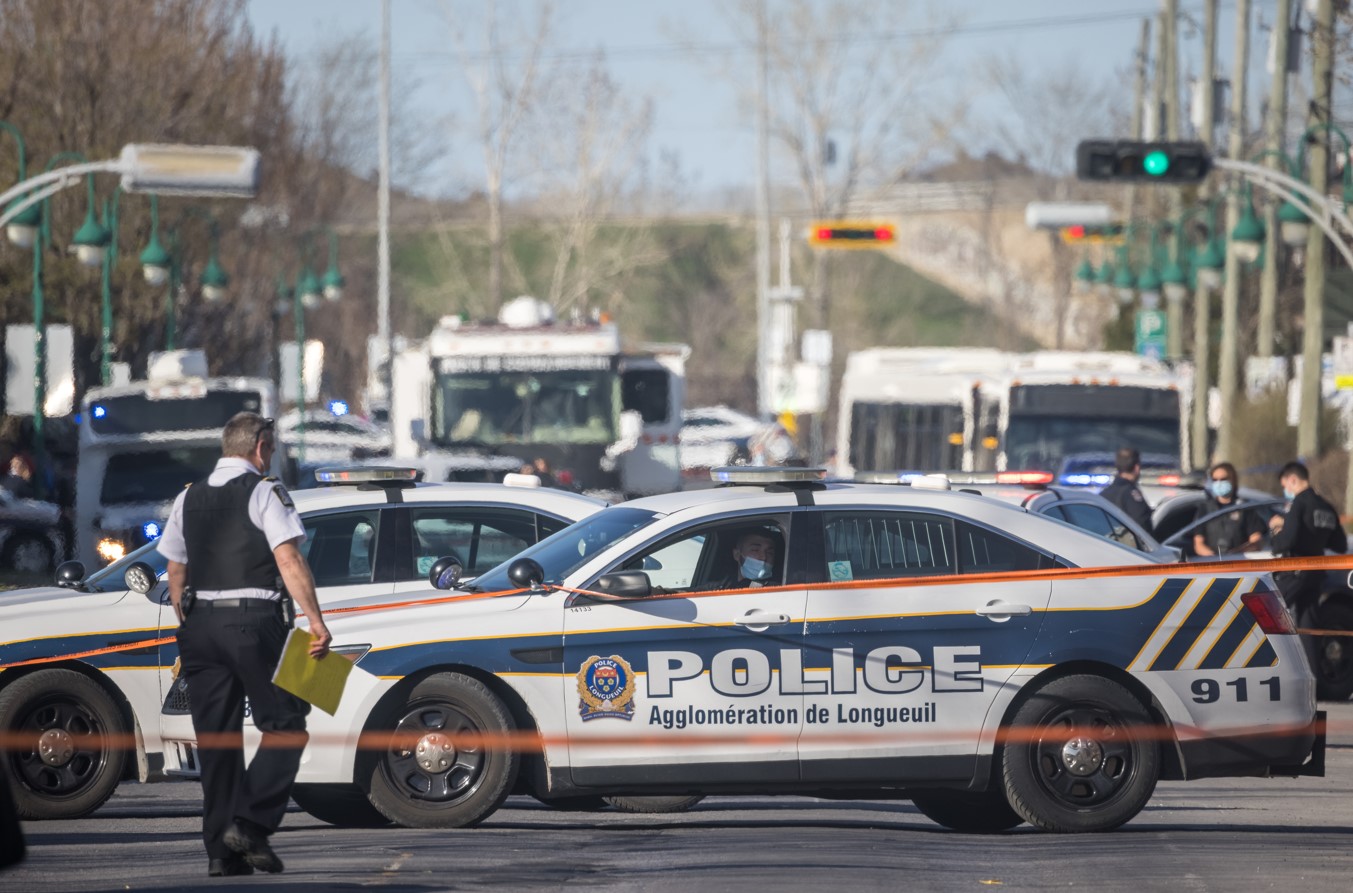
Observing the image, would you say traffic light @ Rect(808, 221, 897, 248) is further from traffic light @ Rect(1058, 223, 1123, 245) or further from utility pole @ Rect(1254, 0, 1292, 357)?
utility pole @ Rect(1254, 0, 1292, 357)

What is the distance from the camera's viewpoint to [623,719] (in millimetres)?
9117

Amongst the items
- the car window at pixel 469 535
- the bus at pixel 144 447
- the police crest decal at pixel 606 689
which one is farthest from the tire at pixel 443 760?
the bus at pixel 144 447

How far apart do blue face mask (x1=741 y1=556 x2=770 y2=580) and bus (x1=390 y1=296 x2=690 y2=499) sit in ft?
53.5

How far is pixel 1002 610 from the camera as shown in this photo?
30.3ft

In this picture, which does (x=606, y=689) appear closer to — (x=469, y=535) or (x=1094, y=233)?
(x=469, y=535)

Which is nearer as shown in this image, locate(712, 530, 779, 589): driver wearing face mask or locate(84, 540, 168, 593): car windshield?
locate(712, 530, 779, 589): driver wearing face mask

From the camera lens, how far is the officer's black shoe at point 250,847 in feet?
25.5

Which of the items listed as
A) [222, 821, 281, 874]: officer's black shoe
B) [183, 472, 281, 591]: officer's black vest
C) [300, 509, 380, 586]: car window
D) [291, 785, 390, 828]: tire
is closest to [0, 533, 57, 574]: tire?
[300, 509, 380, 586]: car window

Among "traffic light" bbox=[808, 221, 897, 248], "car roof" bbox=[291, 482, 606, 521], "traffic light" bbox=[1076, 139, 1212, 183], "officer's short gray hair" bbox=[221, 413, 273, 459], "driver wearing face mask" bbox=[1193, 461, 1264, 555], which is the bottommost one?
"driver wearing face mask" bbox=[1193, 461, 1264, 555]

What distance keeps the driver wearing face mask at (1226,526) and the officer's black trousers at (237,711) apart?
1105 centimetres

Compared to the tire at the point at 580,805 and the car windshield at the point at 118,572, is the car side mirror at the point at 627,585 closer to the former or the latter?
the tire at the point at 580,805

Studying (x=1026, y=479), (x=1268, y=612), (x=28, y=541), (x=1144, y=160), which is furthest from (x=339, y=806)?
(x=28, y=541)

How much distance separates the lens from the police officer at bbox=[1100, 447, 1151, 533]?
17781 millimetres

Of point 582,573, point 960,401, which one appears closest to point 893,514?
point 582,573
